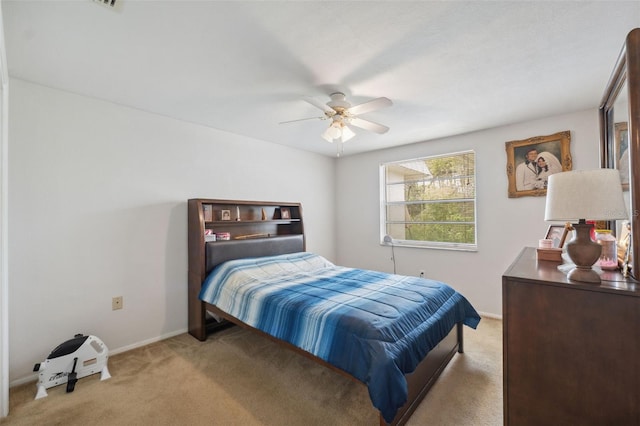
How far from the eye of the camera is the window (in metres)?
3.69

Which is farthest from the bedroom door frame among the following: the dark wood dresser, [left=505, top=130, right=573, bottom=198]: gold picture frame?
[left=505, top=130, right=573, bottom=198]: gold picture frame

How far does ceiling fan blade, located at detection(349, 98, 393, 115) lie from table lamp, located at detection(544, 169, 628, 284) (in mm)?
1222

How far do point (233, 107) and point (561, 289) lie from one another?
2.83 metres

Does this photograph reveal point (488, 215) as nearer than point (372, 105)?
No

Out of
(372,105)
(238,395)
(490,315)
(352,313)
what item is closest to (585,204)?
(352,313)

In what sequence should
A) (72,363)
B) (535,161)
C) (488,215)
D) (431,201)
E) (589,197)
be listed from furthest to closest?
(431,201), (488,215), (535,161), (72,363), (589,197)

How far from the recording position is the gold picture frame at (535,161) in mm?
2941

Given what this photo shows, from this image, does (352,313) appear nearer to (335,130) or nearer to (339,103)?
(335,130)

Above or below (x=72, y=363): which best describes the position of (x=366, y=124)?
above

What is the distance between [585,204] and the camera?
3.53ft

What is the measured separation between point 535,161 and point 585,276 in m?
2.54

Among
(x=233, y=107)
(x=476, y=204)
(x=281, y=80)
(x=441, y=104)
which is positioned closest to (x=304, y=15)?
(x=281, y=80)

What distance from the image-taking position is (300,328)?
6.24ft

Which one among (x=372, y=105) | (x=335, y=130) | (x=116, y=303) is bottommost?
(x=116, y=303)
